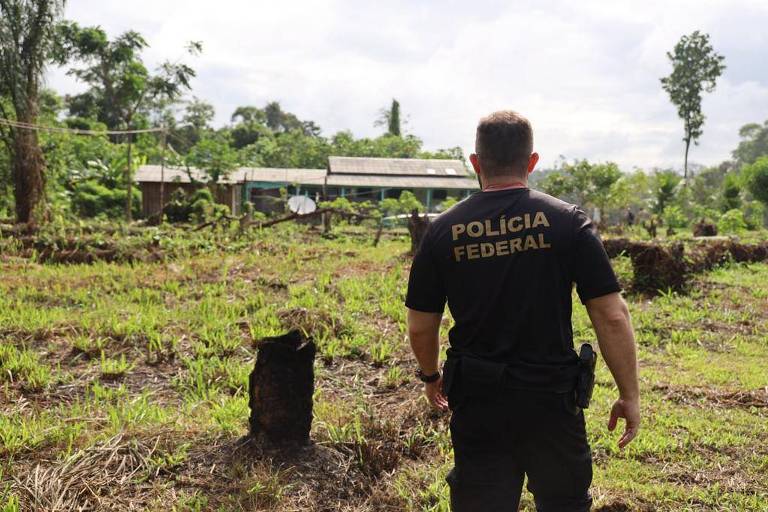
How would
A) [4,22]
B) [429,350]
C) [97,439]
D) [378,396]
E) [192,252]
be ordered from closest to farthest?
[429,350] < [97,439] < [378,396] < [192,252] < [4,22]

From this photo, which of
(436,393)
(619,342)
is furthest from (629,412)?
(436,393)

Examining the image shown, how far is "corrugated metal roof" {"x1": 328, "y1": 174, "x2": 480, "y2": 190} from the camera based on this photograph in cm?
3103

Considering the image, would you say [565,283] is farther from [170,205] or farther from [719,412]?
[170,205]

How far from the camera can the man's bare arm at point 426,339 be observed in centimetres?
240

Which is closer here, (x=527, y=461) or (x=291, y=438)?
(x=527, y=461)

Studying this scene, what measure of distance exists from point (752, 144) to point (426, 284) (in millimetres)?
94718

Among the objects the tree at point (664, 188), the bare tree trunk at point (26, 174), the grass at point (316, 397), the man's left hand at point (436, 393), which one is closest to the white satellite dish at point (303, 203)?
the bare tree trunk at point (26, 174)

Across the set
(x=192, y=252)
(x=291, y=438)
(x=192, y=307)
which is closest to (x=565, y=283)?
(x=291, y=438)

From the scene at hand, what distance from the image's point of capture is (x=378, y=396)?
5070 millimetres

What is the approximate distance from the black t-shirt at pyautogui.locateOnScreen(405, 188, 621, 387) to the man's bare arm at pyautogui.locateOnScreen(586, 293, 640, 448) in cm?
5

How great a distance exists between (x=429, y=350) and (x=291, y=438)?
5.08ft

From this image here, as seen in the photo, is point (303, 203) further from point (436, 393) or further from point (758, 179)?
→ point (436, 393)

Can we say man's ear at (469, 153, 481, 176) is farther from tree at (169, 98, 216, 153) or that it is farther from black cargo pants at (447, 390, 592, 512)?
tree at (169, 98, 216, 153)

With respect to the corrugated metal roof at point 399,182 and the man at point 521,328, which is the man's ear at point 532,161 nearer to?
Result: the man at point 521,328
